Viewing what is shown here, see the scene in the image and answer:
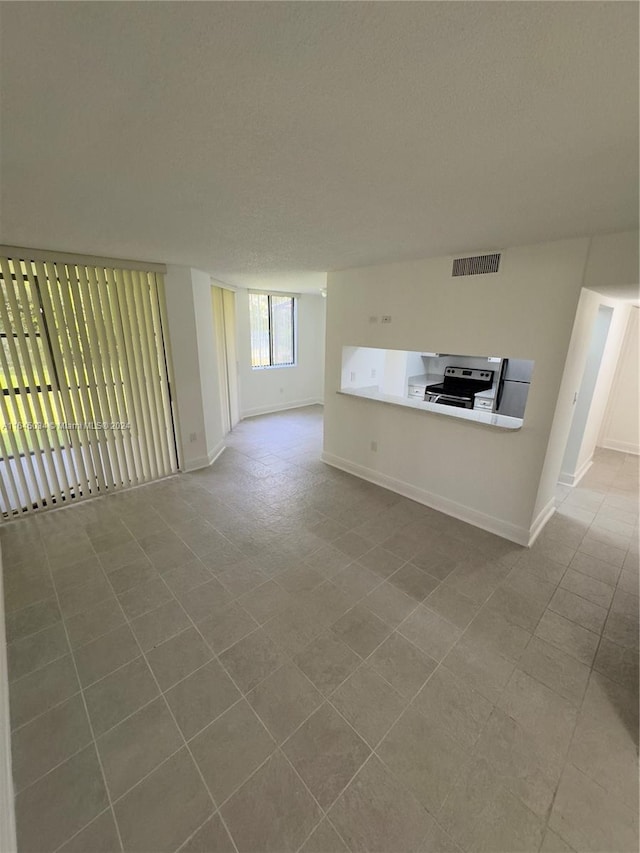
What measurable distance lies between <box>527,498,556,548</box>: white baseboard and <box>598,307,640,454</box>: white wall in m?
2.77

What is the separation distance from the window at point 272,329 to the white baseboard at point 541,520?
16.8ft

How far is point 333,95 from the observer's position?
37.4 inches

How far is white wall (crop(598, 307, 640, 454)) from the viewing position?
483 centimetres

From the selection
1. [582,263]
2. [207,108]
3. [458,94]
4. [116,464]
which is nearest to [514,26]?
[458,94]

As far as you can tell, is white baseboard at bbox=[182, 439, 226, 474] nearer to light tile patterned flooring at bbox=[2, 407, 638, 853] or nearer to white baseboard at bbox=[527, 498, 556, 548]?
light tile patterned flooring at bbox=[2, 407, 638, 853]

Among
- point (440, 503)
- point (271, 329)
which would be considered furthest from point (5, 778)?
point (271, 329)

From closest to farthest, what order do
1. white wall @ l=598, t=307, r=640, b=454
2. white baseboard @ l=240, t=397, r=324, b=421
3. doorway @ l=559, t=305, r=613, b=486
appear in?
doorway @ l=559, t=305, r=613, b=486
white wall @ l=598, t=307, r=640, b=454
white baseboard @ l=240, t=397, r=324, b=421

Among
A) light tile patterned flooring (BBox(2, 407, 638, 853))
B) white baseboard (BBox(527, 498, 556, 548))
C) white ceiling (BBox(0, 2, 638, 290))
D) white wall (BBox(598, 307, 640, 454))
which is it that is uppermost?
white ceiling (BBox(0, 2, 638, 290))

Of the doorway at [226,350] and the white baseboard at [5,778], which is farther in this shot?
the doorway at [226,350]

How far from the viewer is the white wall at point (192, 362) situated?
370 cm

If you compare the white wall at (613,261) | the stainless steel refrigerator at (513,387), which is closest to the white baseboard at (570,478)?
the stainless steel refrigerator at (513,387)

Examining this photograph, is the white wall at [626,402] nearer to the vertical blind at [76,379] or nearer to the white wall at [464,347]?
the white wall at [464,347]

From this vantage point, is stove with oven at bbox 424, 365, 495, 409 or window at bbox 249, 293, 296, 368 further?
window at bbox 249, 293, 296, 368

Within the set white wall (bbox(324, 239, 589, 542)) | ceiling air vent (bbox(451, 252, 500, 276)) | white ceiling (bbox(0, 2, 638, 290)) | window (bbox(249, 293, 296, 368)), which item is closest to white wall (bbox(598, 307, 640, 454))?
white wall (bbox(324, 239, 589, 542))
